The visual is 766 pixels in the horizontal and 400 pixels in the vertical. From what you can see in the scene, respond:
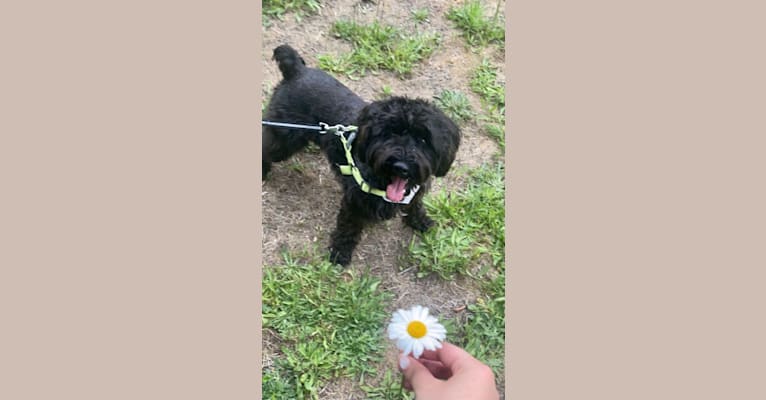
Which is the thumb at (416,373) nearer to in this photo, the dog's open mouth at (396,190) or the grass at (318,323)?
the grass at (318,323)

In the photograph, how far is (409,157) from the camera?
3.64 m

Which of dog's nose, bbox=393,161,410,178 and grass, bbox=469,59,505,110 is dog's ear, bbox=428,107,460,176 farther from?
grass, bbox=469,59,505,110

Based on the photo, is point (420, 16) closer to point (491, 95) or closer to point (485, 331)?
point (491, 95)

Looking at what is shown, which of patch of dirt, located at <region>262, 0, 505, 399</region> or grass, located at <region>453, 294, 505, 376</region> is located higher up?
patch of dirt, located at <region>262, 0, 505, 399</region>

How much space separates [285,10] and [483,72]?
93.8 inches

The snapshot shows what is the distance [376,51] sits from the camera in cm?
584

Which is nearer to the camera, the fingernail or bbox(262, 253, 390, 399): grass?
the fingernail

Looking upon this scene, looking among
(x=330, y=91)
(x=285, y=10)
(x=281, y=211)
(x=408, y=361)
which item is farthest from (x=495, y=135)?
(x=408, y=361)

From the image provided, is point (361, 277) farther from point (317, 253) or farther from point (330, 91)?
point (330, 91)

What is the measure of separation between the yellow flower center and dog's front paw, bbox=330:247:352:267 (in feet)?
5.99

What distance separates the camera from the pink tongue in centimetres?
389

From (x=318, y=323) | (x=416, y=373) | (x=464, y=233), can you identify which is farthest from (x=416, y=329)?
(x=464, y=233)

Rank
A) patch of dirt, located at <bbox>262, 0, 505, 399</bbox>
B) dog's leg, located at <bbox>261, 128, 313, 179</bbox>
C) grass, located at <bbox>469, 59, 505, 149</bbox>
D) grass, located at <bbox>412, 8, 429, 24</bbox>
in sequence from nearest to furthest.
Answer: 1. patch of dirt, located at <bbox>262, 0, 505, 399</bbox>
2. dog's leg, located at <bbox>261, 128, 313, 179</bbox>
3. grass, located at <bbox>469, 59, 505, 149</bbox>
4. grass, located at <bbox>412, 8, 429, 24</bbox>

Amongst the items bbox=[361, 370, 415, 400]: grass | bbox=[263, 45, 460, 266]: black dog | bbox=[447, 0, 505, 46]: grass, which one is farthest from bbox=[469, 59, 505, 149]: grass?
bbox=[361, 370, 415, 400]: grass
